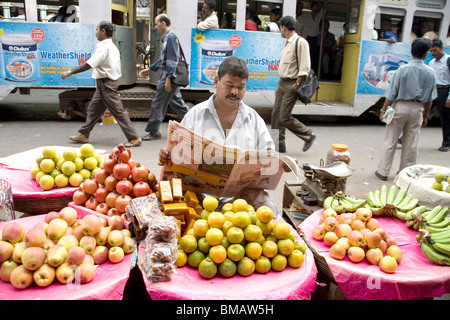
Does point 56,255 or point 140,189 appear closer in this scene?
point 56,255

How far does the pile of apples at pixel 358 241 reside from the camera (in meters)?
2.23

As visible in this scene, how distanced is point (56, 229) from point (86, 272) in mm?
356

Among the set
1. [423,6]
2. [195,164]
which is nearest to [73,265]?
[195,164]

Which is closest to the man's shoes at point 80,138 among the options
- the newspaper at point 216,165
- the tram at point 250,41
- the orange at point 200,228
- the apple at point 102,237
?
the tram at point 250,41

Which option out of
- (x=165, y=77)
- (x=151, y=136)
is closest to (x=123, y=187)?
(x=165, y=77)

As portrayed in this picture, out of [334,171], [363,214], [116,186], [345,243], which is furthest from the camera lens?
[334,171]

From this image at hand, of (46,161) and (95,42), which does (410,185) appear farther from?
(95,42)

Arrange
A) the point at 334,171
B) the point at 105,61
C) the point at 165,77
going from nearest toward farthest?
the point at 334,171 < the point at 105,61 < the point at 165,77

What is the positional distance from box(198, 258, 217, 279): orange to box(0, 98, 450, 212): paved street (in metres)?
2.76

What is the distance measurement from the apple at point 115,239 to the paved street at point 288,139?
2.82m

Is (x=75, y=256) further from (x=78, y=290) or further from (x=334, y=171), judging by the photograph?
(x=334, y=171)

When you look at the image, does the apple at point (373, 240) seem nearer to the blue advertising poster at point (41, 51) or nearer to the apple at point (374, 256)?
the apple at point (374, 256)

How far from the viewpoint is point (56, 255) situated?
184 cm
